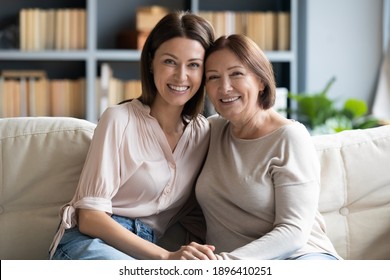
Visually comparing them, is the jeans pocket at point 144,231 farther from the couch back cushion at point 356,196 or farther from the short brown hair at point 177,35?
the couch back cushion at point 356,196

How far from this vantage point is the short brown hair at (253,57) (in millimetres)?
1977

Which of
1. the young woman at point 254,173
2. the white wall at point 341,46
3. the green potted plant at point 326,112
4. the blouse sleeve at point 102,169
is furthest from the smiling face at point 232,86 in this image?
the white wall at point 341,46

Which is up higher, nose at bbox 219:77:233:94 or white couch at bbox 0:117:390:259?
nose at bbox 219:77:233:94

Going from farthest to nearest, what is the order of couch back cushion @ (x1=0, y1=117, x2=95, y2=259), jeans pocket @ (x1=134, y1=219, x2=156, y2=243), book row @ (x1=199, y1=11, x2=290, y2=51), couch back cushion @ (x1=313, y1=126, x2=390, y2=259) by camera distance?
1. book row @ (x1=199, y1=11, x2=290, y2=51)
2. couch back cushion @ (x1=313, y1=126, x2=390, y2=259)
3. couch back cushion @ (x1=0, y1=117, x2=95, y2=259)
4. jeans pocket @ (x1=134, y1=219, x2=156, y2=243)

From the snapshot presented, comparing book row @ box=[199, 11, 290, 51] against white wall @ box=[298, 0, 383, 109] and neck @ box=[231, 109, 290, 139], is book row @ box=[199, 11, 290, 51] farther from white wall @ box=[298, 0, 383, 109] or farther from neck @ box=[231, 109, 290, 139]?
neck @ box=[231, 109, 290, 139]

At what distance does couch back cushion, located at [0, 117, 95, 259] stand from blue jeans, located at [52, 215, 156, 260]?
19 centimetres

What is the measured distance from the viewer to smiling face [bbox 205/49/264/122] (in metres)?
1.99

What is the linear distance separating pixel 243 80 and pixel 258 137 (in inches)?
6.8

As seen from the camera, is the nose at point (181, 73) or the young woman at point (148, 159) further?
the nose at point (181, 73)

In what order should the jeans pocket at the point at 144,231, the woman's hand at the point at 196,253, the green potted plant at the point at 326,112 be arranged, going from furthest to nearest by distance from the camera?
the green potted plant at the point at 326,112, the jeans pocket at the point at 144,231, the woman's hand at the point at 196,253

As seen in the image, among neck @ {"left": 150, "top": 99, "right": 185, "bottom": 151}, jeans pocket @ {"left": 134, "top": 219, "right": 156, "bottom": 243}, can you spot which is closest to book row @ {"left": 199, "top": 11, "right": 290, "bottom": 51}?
neck @ {"left": 150, "top": 99, "right": 185, "bottom": 151}

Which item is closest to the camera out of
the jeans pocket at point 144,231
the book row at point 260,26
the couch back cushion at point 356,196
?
the jeans pocket at point 144,231

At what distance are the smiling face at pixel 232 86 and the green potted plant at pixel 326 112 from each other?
2574 mm
